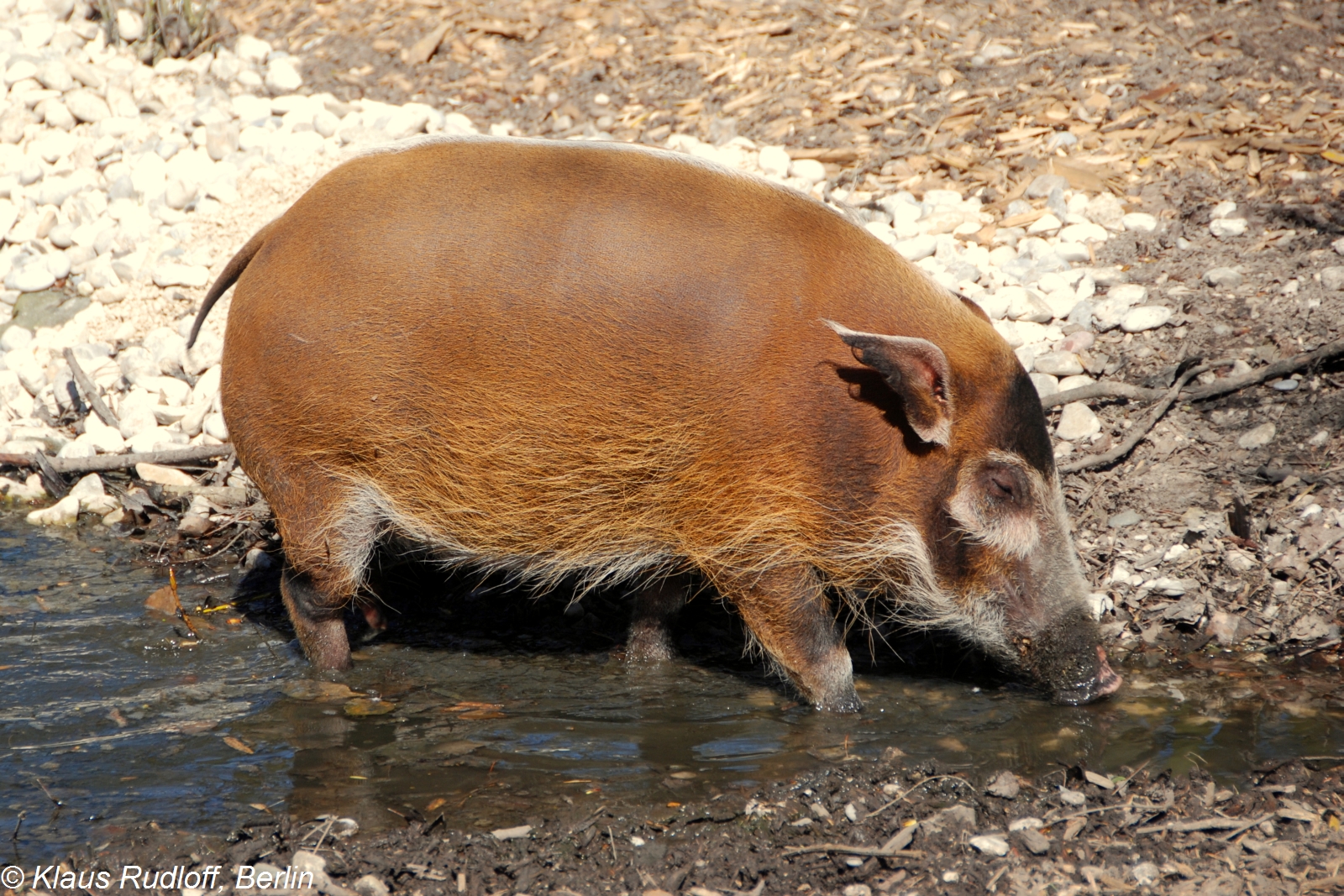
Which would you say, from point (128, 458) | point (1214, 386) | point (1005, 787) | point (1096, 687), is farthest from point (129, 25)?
point (1005, 787)

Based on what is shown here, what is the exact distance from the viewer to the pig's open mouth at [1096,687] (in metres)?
3.91

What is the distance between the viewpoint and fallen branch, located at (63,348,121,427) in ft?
19.6

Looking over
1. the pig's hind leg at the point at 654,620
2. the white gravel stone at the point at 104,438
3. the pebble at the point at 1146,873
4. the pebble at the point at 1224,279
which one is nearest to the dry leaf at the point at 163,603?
the white gravel stone at the point at 104,438

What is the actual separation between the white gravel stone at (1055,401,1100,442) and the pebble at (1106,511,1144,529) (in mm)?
431

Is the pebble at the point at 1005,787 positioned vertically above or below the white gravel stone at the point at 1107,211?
below

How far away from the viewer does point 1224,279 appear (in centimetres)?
552

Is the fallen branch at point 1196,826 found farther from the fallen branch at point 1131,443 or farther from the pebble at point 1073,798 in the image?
the fallen branch at point 1131,443

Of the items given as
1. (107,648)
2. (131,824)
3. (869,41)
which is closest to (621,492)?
(131,824)

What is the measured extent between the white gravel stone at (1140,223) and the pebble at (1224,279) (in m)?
0.55

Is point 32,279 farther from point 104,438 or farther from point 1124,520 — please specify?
point 1124,520

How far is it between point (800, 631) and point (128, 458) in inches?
141

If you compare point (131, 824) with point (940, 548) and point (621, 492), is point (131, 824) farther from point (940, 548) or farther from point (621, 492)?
point (940, 548)

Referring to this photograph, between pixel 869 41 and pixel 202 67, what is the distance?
4827 mm

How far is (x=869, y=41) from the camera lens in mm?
7863
